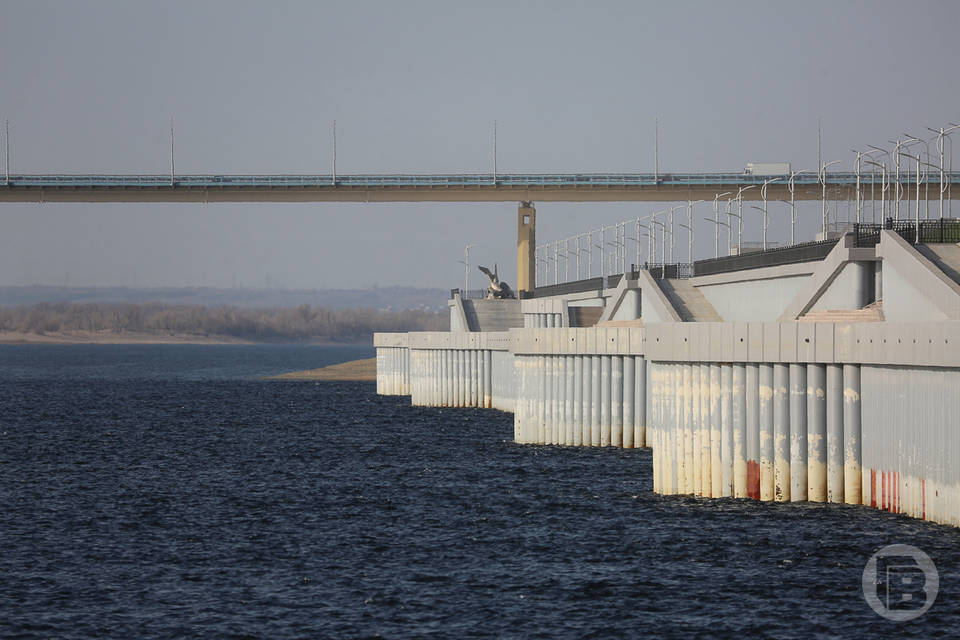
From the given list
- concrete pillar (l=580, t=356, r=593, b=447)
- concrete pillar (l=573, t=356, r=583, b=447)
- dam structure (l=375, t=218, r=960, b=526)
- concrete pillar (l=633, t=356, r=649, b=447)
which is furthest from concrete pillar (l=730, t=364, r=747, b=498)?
concrete pillar (l=573, t=356, r=583, b=447)

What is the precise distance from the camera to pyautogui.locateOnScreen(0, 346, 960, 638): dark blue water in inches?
1118

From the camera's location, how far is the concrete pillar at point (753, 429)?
3884cm

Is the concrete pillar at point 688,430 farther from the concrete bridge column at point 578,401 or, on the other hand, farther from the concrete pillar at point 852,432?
the concrete bridge column at point 578,401

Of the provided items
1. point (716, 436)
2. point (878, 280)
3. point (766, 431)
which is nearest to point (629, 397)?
point (878, 280)

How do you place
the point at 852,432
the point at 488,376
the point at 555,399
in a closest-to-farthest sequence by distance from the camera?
the point at 852,432
the point at 555,399
the point at 488,376

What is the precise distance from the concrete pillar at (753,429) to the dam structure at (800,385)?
1.6 inches

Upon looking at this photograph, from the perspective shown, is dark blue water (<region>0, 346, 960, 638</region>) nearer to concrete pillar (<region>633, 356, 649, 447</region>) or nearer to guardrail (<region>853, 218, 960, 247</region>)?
concrete pillar (<region>633, 356, 649, 447</region>)

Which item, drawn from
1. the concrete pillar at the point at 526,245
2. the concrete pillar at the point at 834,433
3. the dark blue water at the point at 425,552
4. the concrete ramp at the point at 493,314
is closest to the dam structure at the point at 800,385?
the concrete pillar at the point at 834,433

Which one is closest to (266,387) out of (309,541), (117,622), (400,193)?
(400,193)

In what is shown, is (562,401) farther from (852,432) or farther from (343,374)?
(343,374)

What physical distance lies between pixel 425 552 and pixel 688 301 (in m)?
45.2

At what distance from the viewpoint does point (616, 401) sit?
196 feet

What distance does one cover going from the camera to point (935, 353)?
33.0 metres

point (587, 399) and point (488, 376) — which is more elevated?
point (587, 399)
